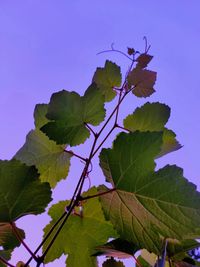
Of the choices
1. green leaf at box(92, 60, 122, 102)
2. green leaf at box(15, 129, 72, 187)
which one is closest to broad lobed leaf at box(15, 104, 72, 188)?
green leaf at box(15, 129, 72, 187)

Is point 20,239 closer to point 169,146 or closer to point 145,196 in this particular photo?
point 145,196

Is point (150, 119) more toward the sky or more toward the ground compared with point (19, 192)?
more toward the sky

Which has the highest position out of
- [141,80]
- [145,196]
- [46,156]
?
[141,80]

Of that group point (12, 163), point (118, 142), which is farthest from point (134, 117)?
point (12, 163)

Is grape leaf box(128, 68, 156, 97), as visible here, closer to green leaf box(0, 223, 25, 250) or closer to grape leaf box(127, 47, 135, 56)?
grape leaf box(127, 47, 135, 56)

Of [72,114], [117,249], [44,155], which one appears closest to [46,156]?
[44,155]

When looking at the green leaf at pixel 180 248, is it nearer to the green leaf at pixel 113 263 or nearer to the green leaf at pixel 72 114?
the green leaf at pixel 113 263

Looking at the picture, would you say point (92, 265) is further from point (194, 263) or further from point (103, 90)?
point (103, 90)
